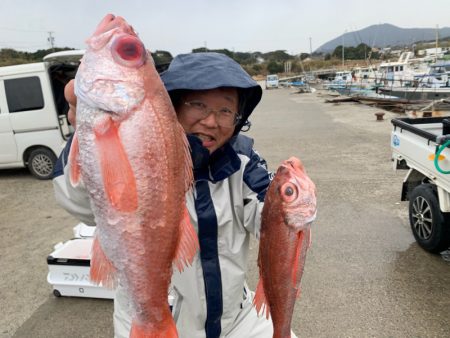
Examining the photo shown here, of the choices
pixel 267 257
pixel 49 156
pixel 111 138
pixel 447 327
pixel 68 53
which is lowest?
pixel 447 327

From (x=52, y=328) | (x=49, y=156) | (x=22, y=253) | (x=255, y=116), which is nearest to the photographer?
(x=52, y=328)

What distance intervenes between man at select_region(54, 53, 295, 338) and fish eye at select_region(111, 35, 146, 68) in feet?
1.72

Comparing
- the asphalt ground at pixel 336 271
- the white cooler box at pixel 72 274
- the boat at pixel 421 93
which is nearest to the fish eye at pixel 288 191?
the asphalt ground at pixel 336 271

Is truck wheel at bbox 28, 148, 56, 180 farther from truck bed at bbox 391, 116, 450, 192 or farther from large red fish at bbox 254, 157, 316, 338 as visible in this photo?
large red fish at bbox 254, 157, 316, 338

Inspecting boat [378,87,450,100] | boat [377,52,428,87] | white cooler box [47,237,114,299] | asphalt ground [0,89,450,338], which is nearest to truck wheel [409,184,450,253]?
asphalt ground [0,89,450,338]

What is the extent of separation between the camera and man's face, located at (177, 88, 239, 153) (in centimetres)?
193

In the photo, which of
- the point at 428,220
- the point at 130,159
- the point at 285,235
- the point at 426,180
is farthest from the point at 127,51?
the point at 426,180

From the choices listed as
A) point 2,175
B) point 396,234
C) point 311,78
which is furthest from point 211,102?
point 311,78

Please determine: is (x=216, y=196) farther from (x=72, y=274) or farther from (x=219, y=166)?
(x=72, y=274)

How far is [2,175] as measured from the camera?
32.9ft

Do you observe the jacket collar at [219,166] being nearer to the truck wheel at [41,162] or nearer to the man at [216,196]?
the man at [216,196]

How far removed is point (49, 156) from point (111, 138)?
28.2 ft

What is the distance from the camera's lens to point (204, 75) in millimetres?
Answer: 1888

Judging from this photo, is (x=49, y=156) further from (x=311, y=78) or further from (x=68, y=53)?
(x=311, y=78)
